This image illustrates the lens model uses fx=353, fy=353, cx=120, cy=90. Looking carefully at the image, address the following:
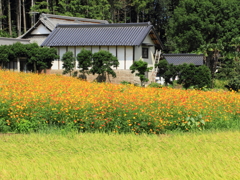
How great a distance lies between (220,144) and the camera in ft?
23.5

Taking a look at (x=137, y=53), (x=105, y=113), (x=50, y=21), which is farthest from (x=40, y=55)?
(x=105, y=113)

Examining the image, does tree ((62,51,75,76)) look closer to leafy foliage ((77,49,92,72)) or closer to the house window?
leafy foliage ((77,49,92,72))

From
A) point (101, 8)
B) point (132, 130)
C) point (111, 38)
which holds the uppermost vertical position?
point (101, 8)

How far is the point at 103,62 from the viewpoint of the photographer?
2783 centimetres

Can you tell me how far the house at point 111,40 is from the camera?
96.8 ft

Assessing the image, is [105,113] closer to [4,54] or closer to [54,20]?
[4,54]

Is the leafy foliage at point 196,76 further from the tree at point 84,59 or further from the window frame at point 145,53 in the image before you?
the tree at point 84,59

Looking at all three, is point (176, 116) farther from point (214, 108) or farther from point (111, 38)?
point (111, 38)

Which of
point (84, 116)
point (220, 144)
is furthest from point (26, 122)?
point (220, 144)

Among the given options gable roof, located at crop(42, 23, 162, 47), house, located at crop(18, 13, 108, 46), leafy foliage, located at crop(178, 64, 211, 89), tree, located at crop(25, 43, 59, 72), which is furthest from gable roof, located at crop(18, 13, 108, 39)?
leafy foliage, located at crop(178, 64, 211, 89)

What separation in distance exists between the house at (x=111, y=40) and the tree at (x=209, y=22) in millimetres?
10249

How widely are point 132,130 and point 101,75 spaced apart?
68.9ft

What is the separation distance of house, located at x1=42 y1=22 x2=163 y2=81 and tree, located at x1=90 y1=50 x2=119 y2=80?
A: 1.73m

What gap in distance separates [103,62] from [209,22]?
17.9 m
